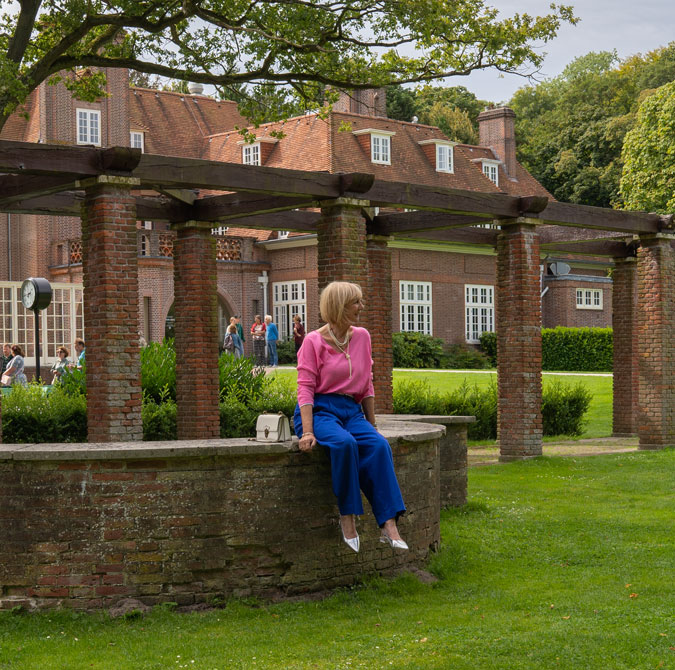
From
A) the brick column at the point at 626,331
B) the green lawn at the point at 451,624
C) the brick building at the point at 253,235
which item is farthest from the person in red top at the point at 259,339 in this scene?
the green lawn at the point at 451,624

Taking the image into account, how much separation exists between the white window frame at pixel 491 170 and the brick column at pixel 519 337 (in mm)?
31913

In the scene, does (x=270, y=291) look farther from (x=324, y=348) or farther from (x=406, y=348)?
(x=324, y=348)

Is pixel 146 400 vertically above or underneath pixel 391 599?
above

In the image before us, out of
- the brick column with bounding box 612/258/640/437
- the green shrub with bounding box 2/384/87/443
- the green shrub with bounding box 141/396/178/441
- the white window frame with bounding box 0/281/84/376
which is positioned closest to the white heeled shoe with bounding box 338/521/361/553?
the green shrub with bounding box 2/384/87/443

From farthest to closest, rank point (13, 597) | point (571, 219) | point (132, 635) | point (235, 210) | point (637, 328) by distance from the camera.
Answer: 1. point (637, 328)
2. point (571, 219)
3. point (235, 210)
4. point (13, 597)
5. point (132, 635)

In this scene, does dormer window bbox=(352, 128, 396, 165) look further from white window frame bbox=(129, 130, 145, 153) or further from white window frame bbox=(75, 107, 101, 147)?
white window frame bbox=(75, 107, 101, 147)

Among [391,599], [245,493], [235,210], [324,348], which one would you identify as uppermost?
[235,210]

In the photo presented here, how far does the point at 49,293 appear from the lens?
63.8 feet

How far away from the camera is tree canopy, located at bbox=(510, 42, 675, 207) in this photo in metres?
53.1

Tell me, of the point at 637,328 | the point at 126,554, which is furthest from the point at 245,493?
the point at 637,328

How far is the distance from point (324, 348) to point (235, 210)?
6.58 m

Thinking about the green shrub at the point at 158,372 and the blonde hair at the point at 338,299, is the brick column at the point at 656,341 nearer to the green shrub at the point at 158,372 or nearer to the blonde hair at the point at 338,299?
the green shrub at the point at 158,372

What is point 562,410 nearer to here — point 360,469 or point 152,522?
point 360,469

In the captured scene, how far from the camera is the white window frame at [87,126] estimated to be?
38688 mm
